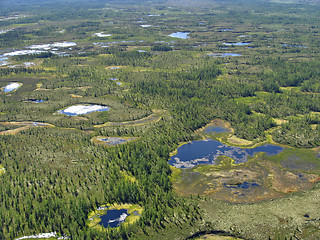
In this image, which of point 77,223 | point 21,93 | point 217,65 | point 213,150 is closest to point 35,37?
point 21,93

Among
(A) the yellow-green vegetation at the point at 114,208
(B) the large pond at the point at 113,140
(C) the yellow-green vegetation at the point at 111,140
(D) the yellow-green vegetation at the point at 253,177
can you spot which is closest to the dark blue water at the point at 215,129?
(D) the yellow-green vegetation at the point at 253,177

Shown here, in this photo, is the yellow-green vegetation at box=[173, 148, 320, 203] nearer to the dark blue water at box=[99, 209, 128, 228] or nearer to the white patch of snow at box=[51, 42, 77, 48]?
the dark blue water at box=[99, 209, 128, 228]

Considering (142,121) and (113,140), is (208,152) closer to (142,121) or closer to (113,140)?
(113,140)

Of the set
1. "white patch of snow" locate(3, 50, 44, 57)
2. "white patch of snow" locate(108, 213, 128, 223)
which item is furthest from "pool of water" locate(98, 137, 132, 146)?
"white patch of snow" locate(3, 50, 44, 57)

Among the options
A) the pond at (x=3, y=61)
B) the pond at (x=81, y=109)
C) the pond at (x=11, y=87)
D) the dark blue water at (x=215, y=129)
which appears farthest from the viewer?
the pond at (x=3, y=61)

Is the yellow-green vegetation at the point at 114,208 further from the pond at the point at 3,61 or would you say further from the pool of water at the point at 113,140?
the pond at the point at 3,61
